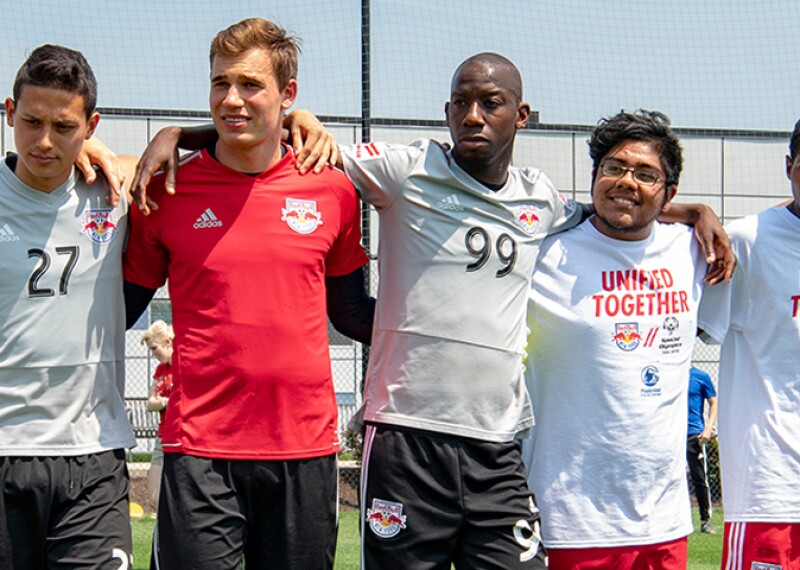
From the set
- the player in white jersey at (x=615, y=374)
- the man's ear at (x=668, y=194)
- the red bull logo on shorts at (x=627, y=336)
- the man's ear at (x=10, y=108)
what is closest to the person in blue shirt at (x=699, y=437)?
the man's ear at (x=668, y=194)

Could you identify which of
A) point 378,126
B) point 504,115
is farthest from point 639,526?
point 378,126

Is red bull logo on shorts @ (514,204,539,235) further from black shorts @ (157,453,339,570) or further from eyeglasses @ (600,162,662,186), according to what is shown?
black shorts @ (157,453,339,570)

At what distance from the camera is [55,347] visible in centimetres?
369

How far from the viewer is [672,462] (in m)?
4.07

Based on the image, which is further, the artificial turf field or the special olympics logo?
the artificial turf field

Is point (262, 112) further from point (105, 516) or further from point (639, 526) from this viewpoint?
point (639, 526)

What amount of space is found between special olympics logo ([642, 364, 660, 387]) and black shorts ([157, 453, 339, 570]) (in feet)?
3.77

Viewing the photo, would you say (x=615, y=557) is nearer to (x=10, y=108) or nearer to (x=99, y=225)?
(x=99, y=225)

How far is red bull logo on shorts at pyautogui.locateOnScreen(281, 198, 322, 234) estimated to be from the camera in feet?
12.3

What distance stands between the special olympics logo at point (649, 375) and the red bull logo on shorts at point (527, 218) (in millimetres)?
620

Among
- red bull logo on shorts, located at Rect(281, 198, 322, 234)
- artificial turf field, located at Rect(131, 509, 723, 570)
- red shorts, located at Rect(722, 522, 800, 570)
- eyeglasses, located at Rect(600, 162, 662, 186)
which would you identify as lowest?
artificial turf field, located at Rect(131, 509, 723, 570)

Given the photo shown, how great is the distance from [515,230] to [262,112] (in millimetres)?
966

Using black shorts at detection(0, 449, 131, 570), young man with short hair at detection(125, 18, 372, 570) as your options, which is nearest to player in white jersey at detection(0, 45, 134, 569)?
black shorts at detection(0, 449, 131, 570)

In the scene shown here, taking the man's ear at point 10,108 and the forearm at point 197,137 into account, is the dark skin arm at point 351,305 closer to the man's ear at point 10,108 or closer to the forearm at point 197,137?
the forearm at point 197,137
